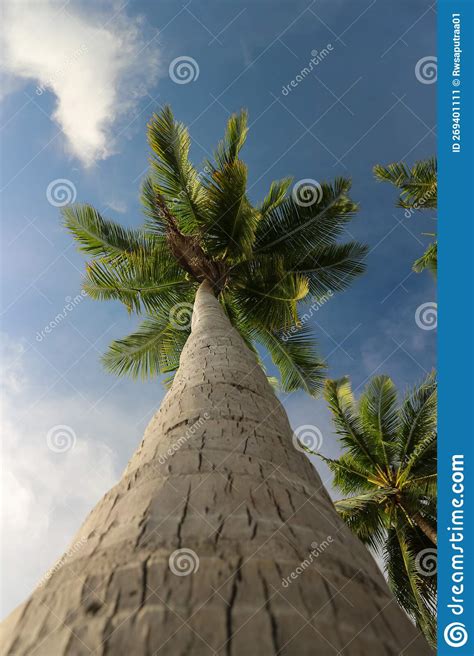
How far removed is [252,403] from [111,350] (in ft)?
26.1

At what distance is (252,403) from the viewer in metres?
2.41

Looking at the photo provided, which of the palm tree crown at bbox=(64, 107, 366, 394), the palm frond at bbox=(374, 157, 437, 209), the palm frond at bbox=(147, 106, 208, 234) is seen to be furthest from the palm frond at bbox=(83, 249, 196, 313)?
the palm frond at bbox=(374, 157, 437, 209)

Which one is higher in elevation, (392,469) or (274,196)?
(274,196)

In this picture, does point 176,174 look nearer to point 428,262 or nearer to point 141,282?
point 141,282

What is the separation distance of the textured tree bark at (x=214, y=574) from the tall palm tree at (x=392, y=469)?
10.6 meters

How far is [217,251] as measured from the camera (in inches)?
336

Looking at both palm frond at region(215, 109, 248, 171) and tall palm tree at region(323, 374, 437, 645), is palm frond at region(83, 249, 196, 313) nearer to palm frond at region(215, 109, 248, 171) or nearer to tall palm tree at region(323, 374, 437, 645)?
palm frond at region(215, 109, 248, 171)

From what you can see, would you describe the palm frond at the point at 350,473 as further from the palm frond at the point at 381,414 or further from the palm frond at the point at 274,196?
the palm frond at the point at 274,196

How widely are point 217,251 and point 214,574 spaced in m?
7.78

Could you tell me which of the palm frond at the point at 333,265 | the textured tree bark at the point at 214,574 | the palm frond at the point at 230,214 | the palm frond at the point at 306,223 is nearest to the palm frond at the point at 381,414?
the palm frond at the point at 333,265

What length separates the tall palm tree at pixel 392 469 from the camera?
37.9 feet

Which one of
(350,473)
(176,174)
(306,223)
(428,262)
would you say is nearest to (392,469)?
(350,473)

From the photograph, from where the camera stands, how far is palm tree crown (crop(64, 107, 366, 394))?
313 inches

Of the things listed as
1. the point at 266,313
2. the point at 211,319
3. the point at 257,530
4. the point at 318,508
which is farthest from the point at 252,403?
the point at 266,313
